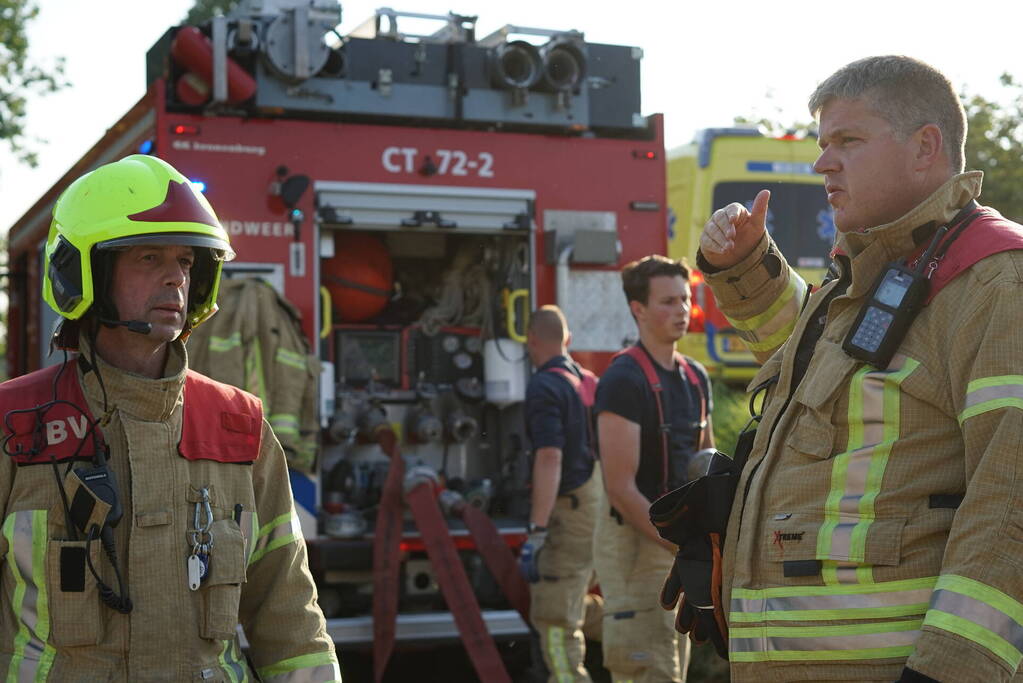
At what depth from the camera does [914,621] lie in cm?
221

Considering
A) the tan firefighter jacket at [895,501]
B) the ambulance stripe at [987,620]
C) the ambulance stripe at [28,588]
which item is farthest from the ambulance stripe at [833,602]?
the ambulance stripe at [28,588]

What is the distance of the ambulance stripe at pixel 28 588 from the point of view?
2.31 meters

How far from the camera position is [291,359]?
19.9 ft

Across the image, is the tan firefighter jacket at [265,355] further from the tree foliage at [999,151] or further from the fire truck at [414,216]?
the tree foliage at [999,151]

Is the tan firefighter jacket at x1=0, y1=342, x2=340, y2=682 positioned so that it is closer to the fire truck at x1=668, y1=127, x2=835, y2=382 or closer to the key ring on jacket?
the key ring on jacket

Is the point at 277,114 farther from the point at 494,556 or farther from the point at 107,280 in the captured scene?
the point at 107,280

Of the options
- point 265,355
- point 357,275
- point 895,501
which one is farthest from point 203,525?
point 357,275

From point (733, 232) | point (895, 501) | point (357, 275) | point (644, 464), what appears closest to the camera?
point (895, 501)

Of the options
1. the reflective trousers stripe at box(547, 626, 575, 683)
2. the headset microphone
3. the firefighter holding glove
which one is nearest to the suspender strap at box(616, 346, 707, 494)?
the reflective trousers stripe at box(547, 626, 575, 683)

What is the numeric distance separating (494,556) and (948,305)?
164 inches

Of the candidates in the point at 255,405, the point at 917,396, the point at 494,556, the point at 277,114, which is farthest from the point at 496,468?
the point at 917,396

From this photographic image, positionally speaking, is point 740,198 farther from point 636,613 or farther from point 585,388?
point 636,613

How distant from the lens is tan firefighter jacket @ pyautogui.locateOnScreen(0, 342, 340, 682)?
2.33 meters

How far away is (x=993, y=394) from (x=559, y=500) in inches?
165
